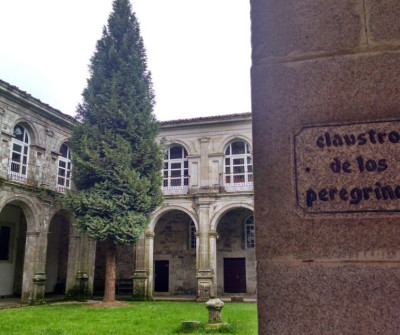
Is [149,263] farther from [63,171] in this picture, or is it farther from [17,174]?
[17,174]

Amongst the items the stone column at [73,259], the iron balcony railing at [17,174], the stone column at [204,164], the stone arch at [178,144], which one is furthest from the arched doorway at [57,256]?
the stone column at [204,164]

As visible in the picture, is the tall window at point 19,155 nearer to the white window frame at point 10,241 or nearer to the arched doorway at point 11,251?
the arched doorway at point 11,251

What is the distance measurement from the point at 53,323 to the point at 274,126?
450 inches

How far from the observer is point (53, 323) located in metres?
11.8

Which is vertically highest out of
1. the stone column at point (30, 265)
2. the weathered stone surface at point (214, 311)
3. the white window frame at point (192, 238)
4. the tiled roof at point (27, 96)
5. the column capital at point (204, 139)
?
the tiled roof at point (27, 96)

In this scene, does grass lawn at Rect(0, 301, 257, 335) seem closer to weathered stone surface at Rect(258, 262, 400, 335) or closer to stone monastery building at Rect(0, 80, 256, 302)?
stone monastery building at Rect(0, 80, 256, 302)

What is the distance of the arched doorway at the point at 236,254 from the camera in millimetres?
21984

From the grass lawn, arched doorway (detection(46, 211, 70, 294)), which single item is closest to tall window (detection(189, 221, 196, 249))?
arched doorway (detection(46, 211, 70, 294))

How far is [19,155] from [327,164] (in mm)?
17641

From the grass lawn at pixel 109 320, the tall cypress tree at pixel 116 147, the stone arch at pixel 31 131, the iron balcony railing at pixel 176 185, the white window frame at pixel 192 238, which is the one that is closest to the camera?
the grass lawn at pixel 109 320

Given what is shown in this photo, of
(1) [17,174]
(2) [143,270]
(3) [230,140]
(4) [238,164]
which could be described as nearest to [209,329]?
(2) [143,270]

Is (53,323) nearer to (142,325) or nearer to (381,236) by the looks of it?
(142,325)

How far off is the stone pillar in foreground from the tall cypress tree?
47.1 ft

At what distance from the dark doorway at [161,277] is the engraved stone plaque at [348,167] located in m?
21.9
